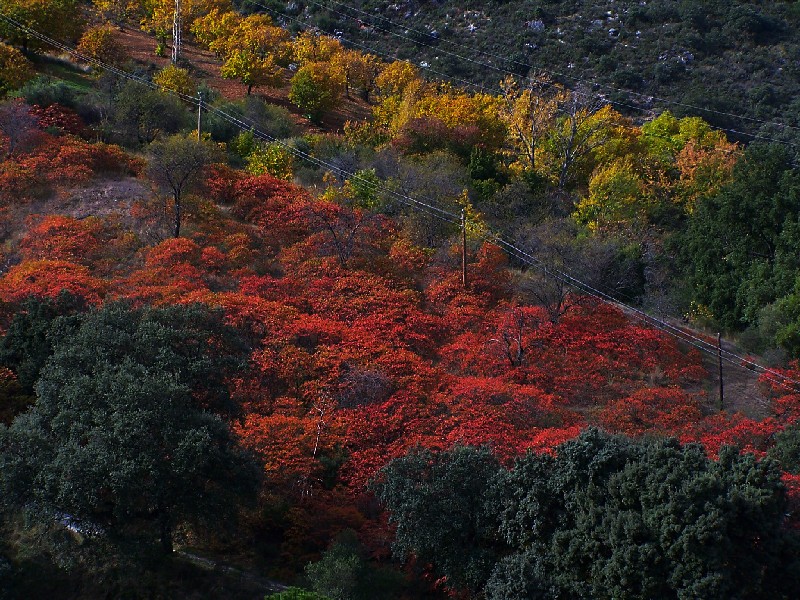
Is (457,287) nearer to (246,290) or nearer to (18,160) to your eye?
(246,290)

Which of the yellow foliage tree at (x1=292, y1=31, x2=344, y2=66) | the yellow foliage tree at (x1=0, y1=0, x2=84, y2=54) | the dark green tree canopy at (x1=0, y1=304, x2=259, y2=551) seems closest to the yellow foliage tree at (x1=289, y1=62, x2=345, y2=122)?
the yellow foliage tree at (x1=292, y1=31, x2=344, y2=66)

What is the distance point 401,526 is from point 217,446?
4.04m

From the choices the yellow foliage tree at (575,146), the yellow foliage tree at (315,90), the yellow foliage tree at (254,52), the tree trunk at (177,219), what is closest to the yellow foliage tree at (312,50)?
the yellow foliage tree at (254,52)

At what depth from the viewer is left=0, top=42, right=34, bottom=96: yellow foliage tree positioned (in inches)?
1615

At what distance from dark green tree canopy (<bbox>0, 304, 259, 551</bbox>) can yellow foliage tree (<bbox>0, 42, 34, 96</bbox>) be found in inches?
923

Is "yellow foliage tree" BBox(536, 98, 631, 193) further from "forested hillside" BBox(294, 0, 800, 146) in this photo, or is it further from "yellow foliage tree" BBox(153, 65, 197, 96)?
"forested hillside" BBox(294, 0, 800, 146)

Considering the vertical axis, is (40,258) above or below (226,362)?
below

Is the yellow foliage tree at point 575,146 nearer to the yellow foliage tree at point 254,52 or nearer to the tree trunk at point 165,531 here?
the yellow foliage tree at point 254,52

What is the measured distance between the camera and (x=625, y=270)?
116 ft

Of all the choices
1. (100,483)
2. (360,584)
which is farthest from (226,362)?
(360,584)

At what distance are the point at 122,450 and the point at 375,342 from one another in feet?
33.3

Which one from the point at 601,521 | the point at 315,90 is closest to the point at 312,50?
the point at 315,90

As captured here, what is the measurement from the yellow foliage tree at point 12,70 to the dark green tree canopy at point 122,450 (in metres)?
23.4

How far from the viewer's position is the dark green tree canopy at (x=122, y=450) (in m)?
19.0
